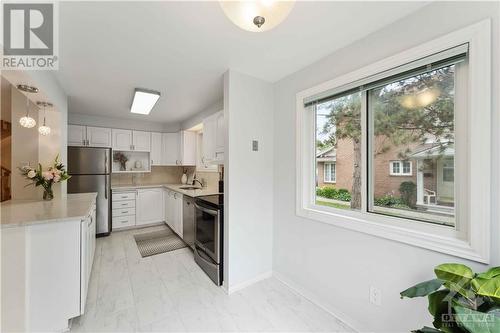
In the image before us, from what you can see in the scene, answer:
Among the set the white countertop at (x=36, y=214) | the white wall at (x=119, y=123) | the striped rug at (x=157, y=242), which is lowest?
the striped rug at (x=157, y=242)

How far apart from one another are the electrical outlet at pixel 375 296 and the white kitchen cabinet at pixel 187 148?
4.11m

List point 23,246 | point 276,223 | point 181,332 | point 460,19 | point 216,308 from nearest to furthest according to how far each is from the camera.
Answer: point 460,19
point 23,246
point 181,332
point 216,308
point 276,223

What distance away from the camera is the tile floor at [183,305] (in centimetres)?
176

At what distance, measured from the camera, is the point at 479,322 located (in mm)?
803

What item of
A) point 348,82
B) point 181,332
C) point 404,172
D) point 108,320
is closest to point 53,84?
point 108,320

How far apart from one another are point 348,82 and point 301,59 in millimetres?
549

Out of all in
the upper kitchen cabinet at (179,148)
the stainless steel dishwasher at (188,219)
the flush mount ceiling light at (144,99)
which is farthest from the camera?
the upper kitchen cabinet at (179,148)

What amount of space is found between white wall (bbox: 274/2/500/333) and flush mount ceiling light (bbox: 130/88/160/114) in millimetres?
1809

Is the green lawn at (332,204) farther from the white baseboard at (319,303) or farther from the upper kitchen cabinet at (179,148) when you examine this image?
the upper kitchen cabinet at (179,148)

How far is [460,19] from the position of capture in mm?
1238

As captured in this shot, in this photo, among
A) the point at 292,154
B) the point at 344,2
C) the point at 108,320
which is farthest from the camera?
the point at 292,154

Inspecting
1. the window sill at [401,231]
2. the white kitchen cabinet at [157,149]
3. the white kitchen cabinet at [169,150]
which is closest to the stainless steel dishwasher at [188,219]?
the white kitchen cabinet at [169,150]

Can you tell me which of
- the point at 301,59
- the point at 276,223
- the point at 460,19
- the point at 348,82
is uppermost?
the point at 301,59

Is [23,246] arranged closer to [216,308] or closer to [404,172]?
[216,308]
